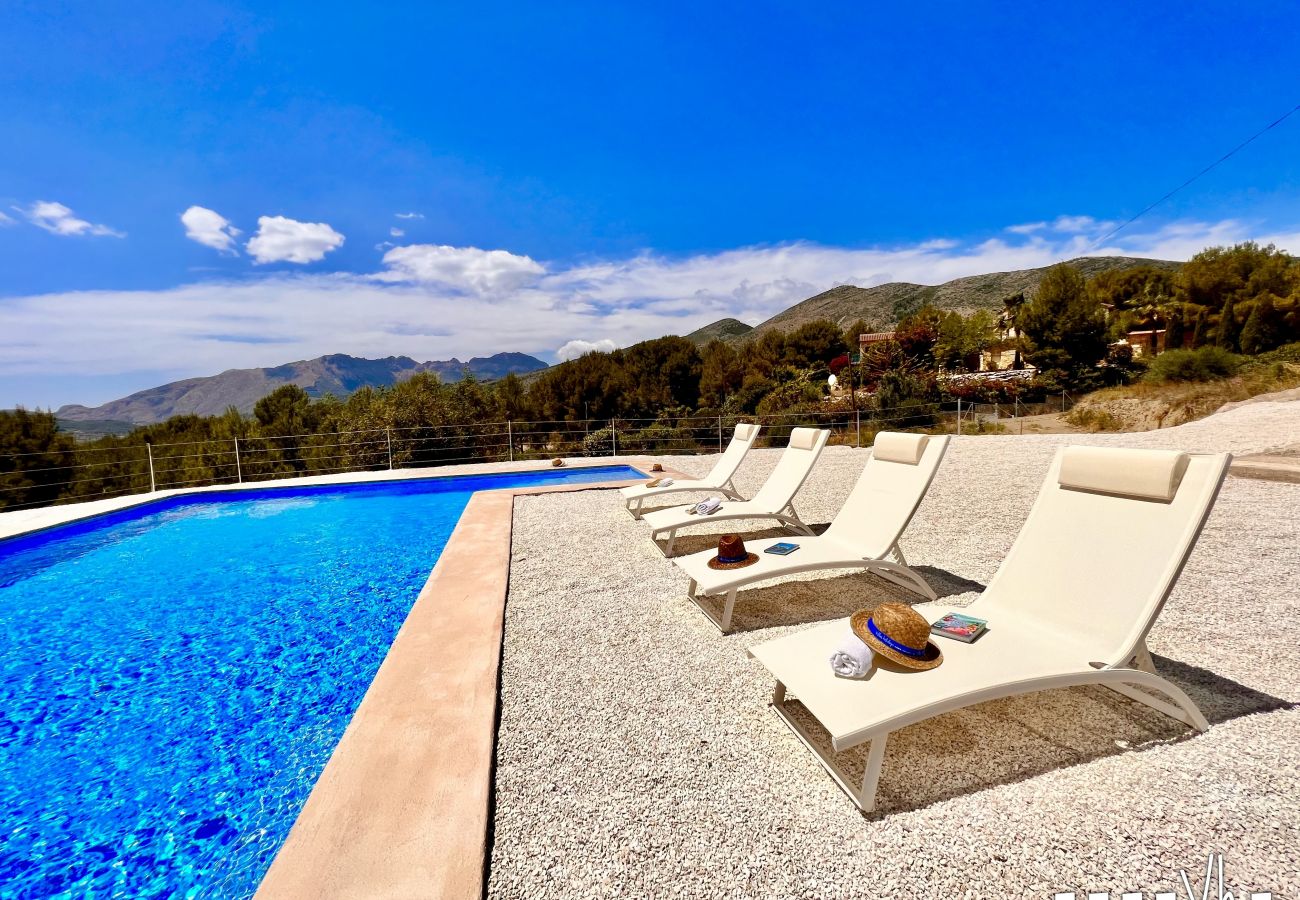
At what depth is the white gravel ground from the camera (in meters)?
1.36

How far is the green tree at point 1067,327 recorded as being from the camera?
2034 centimetres

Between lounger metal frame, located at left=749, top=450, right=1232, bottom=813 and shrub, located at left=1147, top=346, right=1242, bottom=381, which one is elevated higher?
shrub, located at left=1147, top=346, right=1242, bottom=381

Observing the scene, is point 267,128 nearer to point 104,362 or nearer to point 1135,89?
point 104,362

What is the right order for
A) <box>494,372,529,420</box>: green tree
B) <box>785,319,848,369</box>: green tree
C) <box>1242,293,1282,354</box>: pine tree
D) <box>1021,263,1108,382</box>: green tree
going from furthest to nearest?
<box>785,319,848,369</box>: green tree → <box>494,372,529,420</box>: green tree → <box>1021,263,1108,382</box>: green tree → <box>1242,293,1282,354</box>: pine tree

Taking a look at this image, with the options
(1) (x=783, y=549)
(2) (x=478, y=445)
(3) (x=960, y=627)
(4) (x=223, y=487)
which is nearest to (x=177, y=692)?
(1) (x=783, y=549)

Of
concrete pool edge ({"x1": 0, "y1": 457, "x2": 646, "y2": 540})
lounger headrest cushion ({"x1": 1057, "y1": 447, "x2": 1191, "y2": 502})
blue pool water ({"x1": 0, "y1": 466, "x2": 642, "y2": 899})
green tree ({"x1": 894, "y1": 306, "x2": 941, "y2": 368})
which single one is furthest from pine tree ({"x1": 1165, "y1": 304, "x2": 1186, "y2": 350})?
blue pool water ({"x1": 0, "y1": 466, "x2": 642, "y2": 899})

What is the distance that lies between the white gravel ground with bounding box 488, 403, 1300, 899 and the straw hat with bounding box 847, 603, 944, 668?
0.34 metres

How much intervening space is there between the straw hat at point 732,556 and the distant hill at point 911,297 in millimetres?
43349

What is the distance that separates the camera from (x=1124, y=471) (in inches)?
87.1

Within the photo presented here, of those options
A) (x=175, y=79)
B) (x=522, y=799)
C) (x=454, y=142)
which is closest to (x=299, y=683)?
(x=522, y=799)

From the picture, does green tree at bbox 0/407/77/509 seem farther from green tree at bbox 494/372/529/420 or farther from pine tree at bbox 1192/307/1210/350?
pine tree at bbox 1192/307/1210/350

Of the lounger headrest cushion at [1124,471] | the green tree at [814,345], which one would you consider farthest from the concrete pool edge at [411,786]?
the green tree at [814,345]

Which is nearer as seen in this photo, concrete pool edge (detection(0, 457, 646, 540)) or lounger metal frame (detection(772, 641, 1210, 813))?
lounger metal frame (detection(772, 641, 1210, 813))

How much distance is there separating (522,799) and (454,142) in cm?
1294
